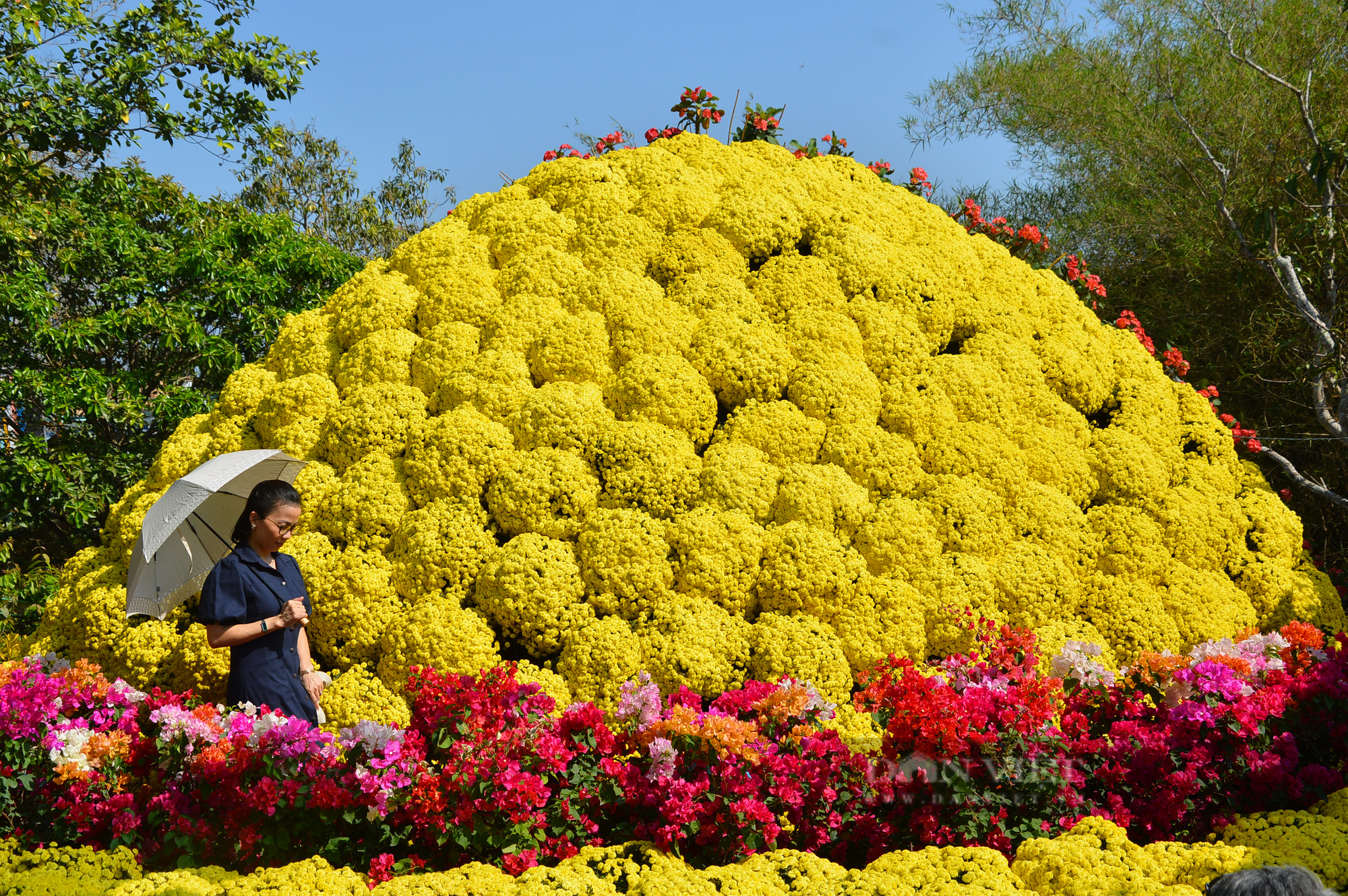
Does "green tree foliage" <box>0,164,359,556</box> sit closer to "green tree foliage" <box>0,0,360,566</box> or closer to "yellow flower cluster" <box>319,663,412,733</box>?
"green tree foliage" <box>0,0,360,566</box>

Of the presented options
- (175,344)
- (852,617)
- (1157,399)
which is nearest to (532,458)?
(852,617)

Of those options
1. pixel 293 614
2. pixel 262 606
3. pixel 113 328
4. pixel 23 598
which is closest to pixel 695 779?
pixel 293 614

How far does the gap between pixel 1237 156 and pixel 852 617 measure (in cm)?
781

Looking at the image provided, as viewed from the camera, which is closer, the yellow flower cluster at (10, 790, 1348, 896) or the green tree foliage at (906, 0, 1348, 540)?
the yellow flower cluster at (10, 790, 1348, 896)

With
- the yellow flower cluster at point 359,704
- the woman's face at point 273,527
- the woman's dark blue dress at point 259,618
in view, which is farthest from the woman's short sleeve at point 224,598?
the yellow flower cluster at point 359,704

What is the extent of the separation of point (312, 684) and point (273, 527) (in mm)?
839

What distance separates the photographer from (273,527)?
418cm

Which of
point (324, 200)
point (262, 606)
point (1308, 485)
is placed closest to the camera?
point (262, 606)

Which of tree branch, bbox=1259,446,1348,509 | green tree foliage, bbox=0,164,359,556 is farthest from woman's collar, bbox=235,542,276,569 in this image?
tree branch, bbox=1259,446,1348,509

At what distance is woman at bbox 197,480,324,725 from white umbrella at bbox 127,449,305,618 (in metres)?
Result: 0.37

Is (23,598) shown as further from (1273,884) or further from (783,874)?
(1273,884)

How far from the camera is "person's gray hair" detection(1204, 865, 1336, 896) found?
276 cm

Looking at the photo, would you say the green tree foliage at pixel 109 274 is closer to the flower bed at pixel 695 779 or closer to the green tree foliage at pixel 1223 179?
the flower bed at pixel 695 779

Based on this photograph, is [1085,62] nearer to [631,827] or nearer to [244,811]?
[631,827]
